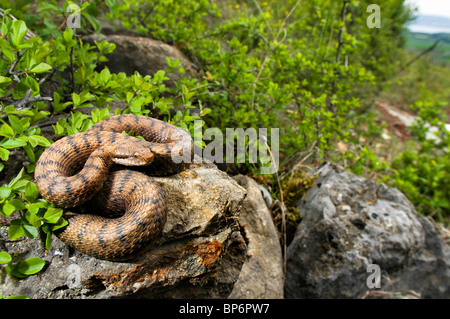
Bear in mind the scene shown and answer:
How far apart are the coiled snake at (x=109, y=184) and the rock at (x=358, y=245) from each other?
7.88 ft

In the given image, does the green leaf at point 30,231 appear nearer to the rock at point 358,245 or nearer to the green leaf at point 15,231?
the green leaf at point 15,231

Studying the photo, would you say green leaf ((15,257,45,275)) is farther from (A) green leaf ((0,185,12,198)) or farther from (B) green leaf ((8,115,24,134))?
(B) green leaf ((8,115,24,134))

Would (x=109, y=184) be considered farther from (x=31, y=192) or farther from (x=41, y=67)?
(x=41, y=67)

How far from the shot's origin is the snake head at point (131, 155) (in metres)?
2.58

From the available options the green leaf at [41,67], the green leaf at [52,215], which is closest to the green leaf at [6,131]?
the green leaf at [41,67]

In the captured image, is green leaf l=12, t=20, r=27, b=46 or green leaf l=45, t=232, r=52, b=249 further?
green leaf l=12, t=20, r=27, b=46

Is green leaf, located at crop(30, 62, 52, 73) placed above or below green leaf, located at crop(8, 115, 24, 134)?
above

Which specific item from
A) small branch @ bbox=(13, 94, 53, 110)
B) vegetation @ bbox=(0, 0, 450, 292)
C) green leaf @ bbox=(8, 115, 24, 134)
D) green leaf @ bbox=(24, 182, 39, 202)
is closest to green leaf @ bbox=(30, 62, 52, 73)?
vegetation @ bbox=(0, 0, 450, 292)

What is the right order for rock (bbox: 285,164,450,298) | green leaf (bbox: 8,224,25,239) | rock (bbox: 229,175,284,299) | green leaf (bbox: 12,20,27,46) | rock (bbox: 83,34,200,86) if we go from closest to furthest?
green leaf (bbox: 8,224,25,239)
green leaf (bbox: 12,20,27,46)
rock (bbox: 229,175,284,299)
rock (bbox: 285,164,450,298)
rock (bbox: 83,34,200,86)

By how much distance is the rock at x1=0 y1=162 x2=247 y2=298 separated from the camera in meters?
2.38

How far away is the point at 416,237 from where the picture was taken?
464 cm
